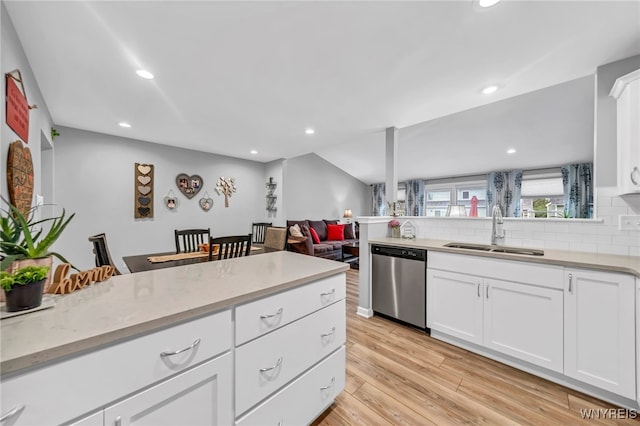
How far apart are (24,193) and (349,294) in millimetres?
3362

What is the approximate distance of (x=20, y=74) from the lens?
64.2 inches

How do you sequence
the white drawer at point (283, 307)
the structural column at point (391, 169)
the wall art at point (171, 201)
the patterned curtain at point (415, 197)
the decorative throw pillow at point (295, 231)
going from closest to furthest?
the white drawer at point (283, 307)
the structural column at point (391, 169)
the wall art at point (171, 201)
the decorative throw pillow at point (295, 231)
the patterned curtain at point (415, 197)

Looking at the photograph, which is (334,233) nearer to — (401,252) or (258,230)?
(258,230)

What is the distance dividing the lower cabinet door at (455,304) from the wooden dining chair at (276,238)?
5.17 ft

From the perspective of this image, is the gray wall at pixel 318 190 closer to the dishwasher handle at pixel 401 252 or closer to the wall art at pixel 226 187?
the wall art at pixel 226 187

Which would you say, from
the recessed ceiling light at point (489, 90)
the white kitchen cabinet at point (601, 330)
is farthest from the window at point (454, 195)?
the white kitchen cabinet at point (601, 330)

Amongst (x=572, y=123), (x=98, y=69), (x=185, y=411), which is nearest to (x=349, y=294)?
(x=185, y=411)

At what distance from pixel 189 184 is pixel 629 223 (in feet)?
17.7

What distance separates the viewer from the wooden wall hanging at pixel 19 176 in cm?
146

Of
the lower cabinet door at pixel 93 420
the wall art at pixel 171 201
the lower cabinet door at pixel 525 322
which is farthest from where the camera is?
the wall art at pixel 171 201

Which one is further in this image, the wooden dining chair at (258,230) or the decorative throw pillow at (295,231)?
the wooden dining chair at (258,230)

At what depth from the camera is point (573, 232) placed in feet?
6.50

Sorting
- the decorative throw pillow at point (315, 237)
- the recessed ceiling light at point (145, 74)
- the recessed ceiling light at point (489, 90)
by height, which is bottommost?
the decorative throw pillow at point (315, 237)

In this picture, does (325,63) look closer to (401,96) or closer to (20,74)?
(401,96)
